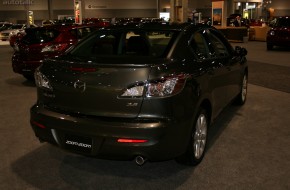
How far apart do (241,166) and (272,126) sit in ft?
5.76

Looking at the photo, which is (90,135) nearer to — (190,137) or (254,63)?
(190,137)

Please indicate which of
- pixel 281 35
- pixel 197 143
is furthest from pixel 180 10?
pixel 197 143

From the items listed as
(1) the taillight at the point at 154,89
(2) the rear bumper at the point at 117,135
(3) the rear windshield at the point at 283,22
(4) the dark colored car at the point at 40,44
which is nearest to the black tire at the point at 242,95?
(2) the rear bumper at the point at 117,135

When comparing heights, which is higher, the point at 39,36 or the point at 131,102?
the point at 39,36

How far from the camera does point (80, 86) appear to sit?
136 inches

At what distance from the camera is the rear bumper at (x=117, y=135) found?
10.8 ft

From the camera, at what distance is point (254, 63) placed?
13.0m

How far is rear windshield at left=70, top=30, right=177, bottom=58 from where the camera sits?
4.11 m

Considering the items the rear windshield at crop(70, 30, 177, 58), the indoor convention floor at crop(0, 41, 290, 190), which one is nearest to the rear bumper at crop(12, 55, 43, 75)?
the indoor convention floor at crop(0, 41, 290, 190)

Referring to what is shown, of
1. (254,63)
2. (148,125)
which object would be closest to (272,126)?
(148,125)

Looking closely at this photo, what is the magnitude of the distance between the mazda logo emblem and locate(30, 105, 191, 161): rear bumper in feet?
0.89

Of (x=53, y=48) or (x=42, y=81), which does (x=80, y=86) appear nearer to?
(x=42, y=81)

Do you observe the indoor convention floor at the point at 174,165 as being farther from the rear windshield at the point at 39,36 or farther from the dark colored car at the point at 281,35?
the dark colored car at the point at 281,35

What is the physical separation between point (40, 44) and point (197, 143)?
581cm
